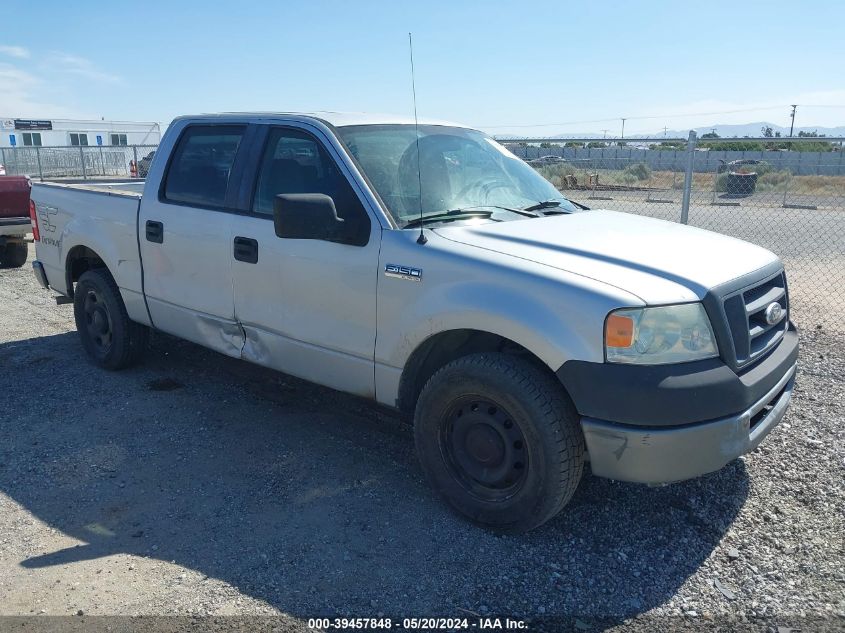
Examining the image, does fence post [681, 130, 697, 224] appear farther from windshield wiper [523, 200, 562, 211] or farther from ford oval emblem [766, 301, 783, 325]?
ford oval emblem [766, 301, 783, 325]

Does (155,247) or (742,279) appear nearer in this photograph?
(742,279)

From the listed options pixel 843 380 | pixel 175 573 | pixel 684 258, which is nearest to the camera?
pixel 175 573

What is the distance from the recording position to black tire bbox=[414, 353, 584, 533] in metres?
3.17

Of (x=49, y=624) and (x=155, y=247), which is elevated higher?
(x=155, y=247)

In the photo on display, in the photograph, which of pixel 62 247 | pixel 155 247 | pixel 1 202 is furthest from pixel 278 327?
pixel 1 202

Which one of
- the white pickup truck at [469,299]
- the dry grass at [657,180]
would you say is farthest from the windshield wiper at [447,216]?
the dry grass at [657,180]

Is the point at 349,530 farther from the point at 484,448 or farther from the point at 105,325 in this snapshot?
the point at 105,325

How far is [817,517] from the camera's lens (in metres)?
3.63

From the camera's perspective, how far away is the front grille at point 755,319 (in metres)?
3.18

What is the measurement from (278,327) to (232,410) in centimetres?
106

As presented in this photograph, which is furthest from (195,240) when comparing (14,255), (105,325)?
(14,255)

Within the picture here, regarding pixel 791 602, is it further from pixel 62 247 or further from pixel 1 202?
pixel 1 202

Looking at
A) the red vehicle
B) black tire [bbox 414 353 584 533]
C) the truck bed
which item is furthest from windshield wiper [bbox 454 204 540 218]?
the red vehicle

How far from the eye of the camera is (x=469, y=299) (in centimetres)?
334
